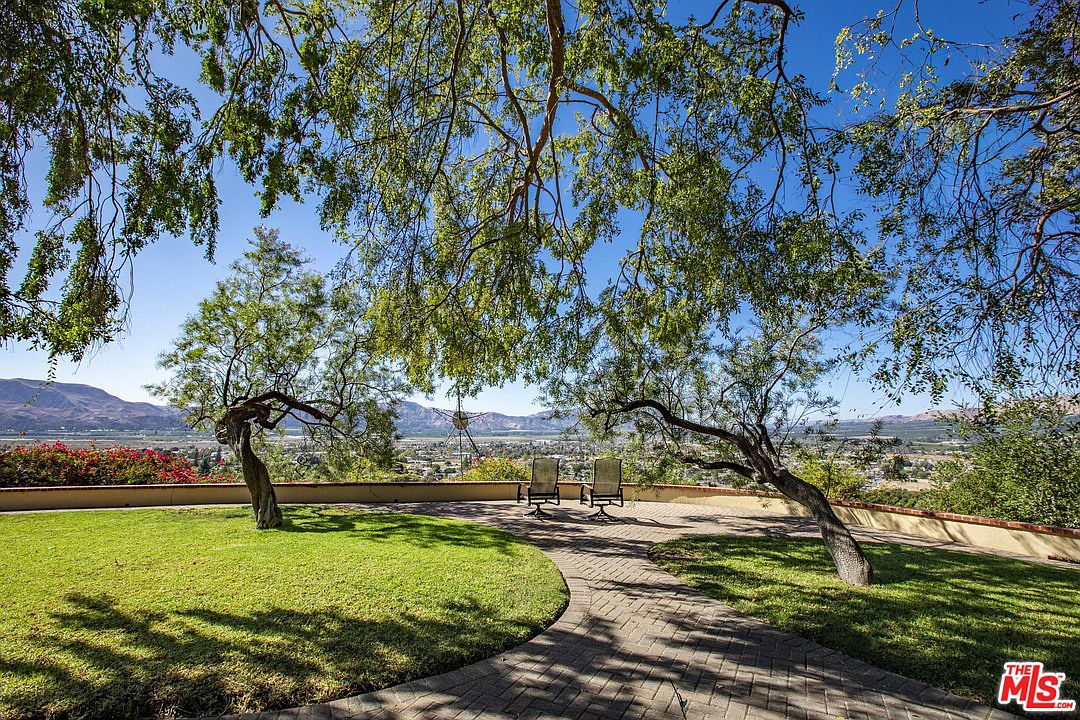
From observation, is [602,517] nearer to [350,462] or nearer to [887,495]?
[350,462]

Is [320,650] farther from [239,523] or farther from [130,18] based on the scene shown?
[239,523]

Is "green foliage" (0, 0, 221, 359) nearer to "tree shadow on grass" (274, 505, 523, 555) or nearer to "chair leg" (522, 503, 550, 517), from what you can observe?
"tree shadow on grass" (274, 505, 523, 555)

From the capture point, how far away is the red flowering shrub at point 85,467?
10258 millimetres

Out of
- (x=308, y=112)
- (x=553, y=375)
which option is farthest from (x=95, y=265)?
(x=553, y=375)

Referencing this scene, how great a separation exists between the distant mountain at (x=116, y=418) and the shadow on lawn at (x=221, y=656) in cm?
627

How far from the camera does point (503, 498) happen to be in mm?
13641

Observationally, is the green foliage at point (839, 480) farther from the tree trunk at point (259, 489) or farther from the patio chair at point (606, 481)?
the tree trunk at point (259, 489)

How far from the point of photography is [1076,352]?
5.23 metres

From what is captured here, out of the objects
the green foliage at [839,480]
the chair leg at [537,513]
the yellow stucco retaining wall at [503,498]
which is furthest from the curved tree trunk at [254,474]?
the green foliage at [839,480]

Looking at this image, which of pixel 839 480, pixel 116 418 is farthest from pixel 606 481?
pixel 116 418

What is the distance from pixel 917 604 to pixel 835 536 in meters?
1.12

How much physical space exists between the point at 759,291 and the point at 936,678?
3.90 metres

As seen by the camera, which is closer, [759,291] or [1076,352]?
[1076,352]

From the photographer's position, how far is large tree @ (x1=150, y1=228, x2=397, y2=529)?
10461mm
